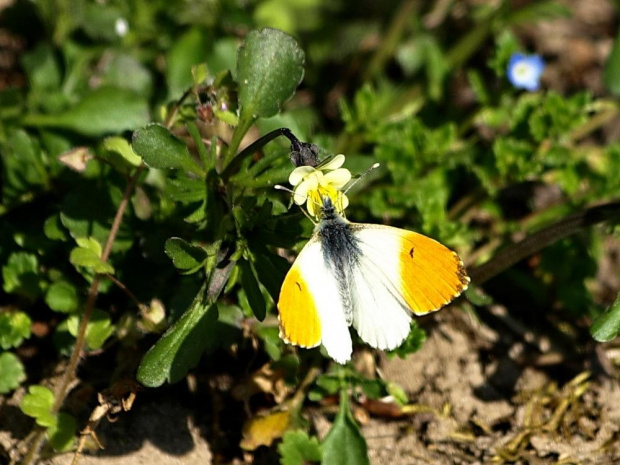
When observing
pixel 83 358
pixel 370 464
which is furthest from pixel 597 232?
pixel 83 358

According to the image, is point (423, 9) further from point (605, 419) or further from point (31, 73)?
point (605, 419)

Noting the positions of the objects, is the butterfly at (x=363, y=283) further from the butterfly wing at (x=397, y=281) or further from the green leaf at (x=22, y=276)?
the green leaf at (x=22, y=276)

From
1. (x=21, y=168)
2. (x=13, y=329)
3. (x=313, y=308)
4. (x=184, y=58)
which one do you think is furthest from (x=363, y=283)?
(x=184, y=58)

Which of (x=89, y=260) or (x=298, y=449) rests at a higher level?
(x=89, y=260)

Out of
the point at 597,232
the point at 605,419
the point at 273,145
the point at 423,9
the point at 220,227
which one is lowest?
the point at 605,419

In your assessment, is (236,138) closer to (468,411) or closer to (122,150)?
(122,150)

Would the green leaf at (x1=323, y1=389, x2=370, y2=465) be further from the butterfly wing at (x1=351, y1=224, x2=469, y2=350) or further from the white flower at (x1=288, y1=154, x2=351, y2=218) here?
the white flower at (x1=288, y1=154, x2=351, y2=218)

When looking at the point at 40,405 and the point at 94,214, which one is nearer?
the point at 40,405

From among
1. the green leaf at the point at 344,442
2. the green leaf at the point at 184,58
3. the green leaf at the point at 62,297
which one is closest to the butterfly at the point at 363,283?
the green leaf at the point at 344,442
